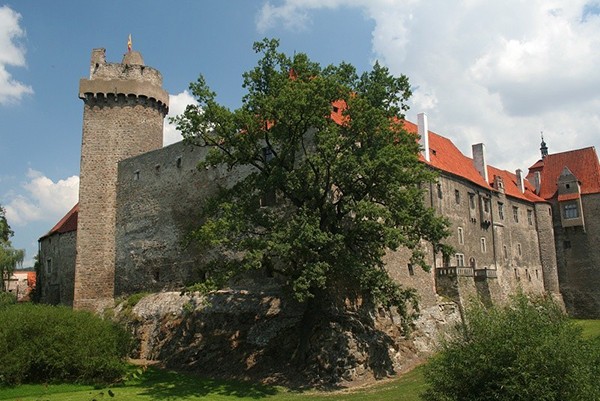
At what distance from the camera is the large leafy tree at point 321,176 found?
20625 mm

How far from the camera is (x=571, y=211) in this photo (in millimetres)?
42312

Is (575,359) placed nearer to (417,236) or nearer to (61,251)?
(417,236)

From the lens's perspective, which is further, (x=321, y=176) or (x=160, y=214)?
(x=160, y=214)

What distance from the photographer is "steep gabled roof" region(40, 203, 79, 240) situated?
38156 millimetres

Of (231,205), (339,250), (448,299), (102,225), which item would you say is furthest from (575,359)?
(102,225)

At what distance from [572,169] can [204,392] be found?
35.6 meters

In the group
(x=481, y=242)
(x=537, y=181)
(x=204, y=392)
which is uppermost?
(x=537, y=181)

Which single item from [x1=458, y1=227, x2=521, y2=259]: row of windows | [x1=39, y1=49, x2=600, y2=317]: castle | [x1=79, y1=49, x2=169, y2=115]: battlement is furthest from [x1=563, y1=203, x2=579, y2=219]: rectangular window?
[x1=79, y1=49, x2=169, y2=115]: battlement

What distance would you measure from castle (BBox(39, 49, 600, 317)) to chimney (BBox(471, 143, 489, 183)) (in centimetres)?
8

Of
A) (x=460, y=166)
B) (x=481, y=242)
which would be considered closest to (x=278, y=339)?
(x=481, y=242)

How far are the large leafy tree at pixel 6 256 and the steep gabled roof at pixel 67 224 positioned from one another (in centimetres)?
309

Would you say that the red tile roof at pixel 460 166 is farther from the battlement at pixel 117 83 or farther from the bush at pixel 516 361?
the bush at pixel 516 361

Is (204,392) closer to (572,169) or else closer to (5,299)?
(5,299)

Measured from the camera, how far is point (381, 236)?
2156cm
